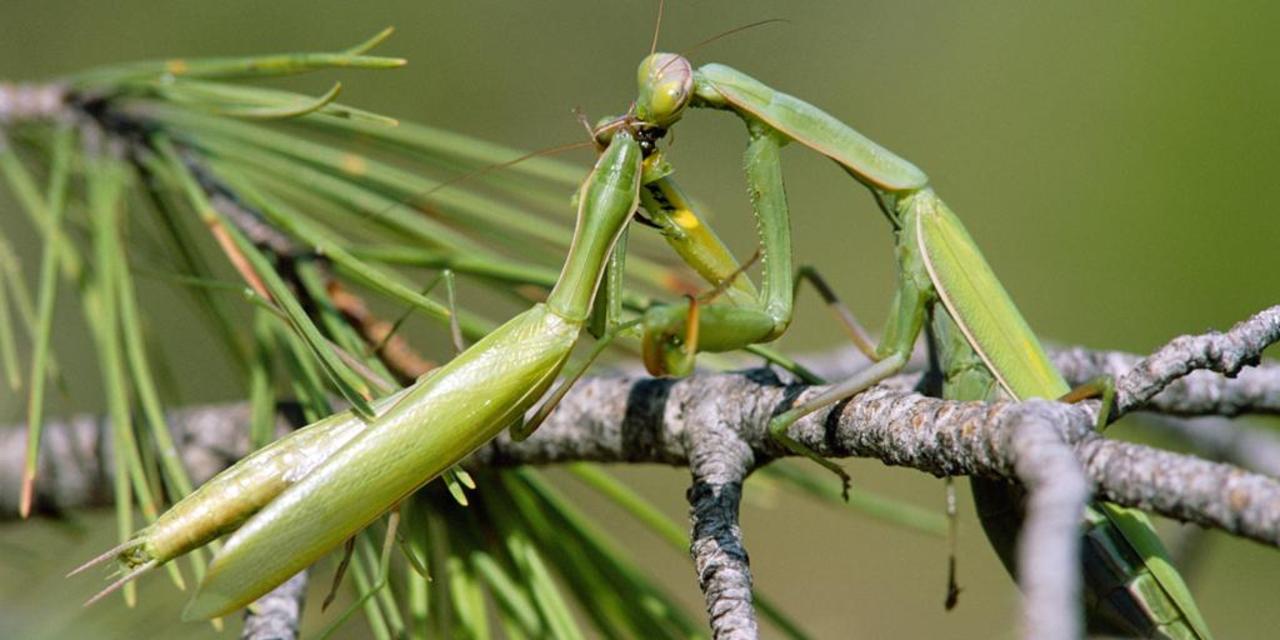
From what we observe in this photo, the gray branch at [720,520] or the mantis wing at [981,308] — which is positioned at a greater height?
the mantis wing at [981,308]

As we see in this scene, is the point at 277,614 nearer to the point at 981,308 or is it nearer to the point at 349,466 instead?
the point at 349,466

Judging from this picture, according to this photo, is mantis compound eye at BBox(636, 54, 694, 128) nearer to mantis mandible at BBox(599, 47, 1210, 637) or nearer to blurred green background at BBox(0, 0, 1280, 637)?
mantis mandible at BBox(599, 47, 1210, 637)

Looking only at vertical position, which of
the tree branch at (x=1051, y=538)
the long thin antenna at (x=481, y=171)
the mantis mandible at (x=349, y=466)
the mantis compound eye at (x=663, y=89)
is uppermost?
the long thin antenna at (x=481, y=171)

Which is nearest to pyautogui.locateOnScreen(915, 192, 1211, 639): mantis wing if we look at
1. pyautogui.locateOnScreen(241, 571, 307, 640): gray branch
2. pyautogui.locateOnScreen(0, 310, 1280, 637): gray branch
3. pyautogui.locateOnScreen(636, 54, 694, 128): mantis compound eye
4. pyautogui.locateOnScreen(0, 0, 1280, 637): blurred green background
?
pyautogui.locateOnScreen(0, 310, 1280, 637): gray branch

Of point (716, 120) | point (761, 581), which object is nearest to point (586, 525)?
point (761, 581)

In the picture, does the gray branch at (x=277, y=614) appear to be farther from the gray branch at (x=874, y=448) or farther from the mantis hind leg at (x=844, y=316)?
the mantis hind leg at (x=844, y=316)

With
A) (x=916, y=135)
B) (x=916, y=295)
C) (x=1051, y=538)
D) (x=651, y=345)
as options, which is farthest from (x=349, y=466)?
(x=916, y=135)

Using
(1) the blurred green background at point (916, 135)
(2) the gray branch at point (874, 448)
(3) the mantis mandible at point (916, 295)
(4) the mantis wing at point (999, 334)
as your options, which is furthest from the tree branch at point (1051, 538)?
Answer: (1) the blurred green background at point (916, 135)
